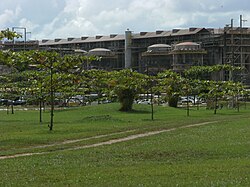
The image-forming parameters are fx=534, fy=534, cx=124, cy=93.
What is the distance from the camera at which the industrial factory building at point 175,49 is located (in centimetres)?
12256

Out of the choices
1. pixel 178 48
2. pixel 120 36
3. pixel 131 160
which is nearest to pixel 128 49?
pixel 120 36

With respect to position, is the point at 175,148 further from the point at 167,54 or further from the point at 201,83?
the point at 167,54

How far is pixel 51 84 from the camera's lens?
33.2 m

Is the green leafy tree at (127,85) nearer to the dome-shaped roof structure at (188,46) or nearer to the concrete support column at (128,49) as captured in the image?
the dome-shaped roof structure at (188,46)

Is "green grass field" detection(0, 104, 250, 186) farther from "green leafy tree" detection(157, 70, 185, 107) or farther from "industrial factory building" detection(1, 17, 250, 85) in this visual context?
"industrial factory building" detection(1, 17, 250, 85)

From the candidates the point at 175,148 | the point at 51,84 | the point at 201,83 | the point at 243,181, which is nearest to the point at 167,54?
the point at 201,83

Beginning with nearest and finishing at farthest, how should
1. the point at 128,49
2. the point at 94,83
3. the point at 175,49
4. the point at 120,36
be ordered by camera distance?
the point at 94,83 → the point at 175,49 → the point at 128,49 → the point at 120,36

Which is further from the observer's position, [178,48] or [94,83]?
[178,48]

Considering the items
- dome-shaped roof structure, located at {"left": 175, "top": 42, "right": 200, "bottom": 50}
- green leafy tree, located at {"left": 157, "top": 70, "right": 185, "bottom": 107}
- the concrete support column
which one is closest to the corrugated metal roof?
the concrete support column

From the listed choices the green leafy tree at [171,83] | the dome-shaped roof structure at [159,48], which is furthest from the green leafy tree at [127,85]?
the dome-shaped roof structure at [159,48]

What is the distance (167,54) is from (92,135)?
329 ft

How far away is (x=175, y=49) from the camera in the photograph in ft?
408

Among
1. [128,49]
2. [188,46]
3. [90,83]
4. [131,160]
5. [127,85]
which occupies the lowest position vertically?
[131,160]

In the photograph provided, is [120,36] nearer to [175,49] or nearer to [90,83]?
[175,49]
